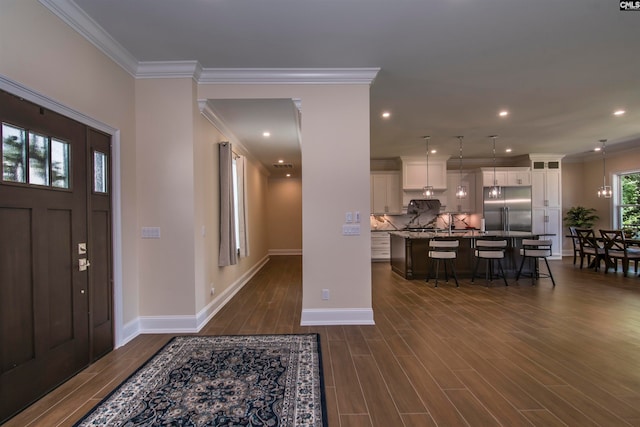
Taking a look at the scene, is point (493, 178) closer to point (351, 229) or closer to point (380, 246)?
point (380, 246)

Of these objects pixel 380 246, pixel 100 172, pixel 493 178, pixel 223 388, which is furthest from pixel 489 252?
pixel 100 172

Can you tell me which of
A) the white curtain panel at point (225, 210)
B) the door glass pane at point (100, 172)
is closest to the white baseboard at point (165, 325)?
the white curtain panel at point (225, 210)

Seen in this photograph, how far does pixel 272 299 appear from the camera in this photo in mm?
4477

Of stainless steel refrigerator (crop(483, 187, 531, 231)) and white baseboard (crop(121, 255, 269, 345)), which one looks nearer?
white baseboard (crop(121, 255, 269, 345))

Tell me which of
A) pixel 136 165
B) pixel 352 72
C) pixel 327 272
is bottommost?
pixel 327 272

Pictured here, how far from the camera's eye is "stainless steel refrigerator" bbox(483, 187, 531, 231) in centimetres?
785

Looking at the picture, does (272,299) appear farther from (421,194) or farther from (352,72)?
(421,194)

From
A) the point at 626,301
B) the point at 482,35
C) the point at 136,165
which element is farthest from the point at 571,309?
the point at 136,165

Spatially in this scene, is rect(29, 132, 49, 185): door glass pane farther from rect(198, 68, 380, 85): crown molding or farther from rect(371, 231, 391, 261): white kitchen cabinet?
rect(371, 231, 391, 261): white kitchen cabinet

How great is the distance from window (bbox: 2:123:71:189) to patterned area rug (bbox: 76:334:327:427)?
167 centimetres

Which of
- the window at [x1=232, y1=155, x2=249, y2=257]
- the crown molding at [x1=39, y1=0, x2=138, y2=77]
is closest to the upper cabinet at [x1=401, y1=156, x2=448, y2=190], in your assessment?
the window at [x1=232, y1=155, x2=249, y2=257]

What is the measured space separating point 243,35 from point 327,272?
2.64 m

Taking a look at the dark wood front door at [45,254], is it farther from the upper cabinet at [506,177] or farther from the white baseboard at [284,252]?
the upper cabinet at [506,177]

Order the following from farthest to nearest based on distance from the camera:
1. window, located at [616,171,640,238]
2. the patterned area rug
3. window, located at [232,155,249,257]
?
1. window, located at [616,171,640,238]
2. window, located at [232,155,249,257]
3. the patterned area rug
